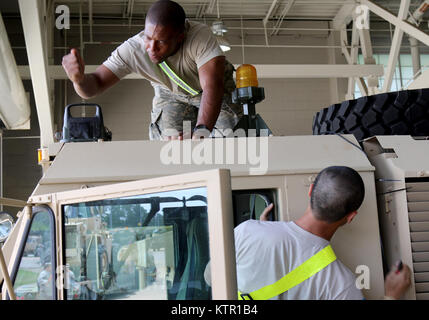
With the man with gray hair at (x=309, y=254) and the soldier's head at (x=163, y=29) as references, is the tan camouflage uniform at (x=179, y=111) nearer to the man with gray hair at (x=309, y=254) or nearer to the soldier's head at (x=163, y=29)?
the soldier's head at (x=163, y=29)

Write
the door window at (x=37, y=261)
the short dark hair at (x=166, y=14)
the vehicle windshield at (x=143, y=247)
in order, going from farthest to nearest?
the short dark hair at (x=166, y=14) → the door window at (x=37, y=261) → the vehicle windshield at (x=143, y=247)

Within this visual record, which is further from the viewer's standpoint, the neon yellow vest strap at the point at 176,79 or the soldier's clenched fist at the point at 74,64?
the neon yellow vest strap at the point at 176,79

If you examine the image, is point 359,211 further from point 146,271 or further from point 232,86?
point 232,86

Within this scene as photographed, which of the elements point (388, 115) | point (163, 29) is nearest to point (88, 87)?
point (163, 29)

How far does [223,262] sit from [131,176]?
99 cm

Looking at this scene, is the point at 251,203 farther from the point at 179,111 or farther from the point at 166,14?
the point at 179,111

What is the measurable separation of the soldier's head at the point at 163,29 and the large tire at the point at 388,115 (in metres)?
1.02

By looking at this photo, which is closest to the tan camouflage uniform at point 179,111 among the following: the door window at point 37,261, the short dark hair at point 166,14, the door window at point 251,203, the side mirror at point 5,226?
the short dark hair at point 166,14

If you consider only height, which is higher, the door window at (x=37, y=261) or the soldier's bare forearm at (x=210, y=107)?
the soldier's bare forearm at (x=210, y=107)

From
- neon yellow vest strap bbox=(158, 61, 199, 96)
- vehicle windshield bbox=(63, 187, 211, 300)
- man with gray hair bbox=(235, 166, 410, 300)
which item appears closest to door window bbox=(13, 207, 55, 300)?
vehicle windshield bbox=(63, 187, 211, 300)

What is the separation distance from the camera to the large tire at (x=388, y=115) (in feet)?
10.4

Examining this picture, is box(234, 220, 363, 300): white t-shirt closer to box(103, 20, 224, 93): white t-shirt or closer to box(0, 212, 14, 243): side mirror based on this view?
box(0, 212, 14, 243): side mirror

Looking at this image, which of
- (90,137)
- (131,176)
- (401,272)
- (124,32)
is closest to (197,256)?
(131,176)

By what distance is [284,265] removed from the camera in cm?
213
